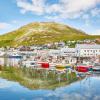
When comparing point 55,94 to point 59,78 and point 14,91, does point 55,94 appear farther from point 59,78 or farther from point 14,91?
point 59,78

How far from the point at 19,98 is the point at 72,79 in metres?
19.8

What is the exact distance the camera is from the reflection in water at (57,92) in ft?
138

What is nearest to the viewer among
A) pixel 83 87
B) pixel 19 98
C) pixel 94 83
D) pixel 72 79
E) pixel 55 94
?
pixel 19 98

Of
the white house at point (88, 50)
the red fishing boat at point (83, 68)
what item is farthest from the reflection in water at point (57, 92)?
the white house at point (88, 50)

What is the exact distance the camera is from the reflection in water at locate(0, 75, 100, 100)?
42000 millimetres

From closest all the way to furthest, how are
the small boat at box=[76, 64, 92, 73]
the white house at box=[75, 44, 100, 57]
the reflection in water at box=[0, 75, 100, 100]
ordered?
the reflection in water at box=[0, 75, 100, 100] → the small boat at box=[76, 64, 92, 73] → the white house at box=[75, 44, 100, 57]

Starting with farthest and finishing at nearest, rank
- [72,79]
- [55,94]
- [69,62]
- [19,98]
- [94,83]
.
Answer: [69,62] < [72,79] < [94,83] < [55,94] < [19,98]

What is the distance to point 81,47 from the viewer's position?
128 m

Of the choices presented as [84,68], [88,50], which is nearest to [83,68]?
[84,68]

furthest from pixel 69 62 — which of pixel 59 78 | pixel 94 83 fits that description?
pixel 94 83

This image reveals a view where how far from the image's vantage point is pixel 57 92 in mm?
46188

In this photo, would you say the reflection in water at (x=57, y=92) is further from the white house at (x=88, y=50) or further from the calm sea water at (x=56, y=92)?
the white house at (x=88, y=50)

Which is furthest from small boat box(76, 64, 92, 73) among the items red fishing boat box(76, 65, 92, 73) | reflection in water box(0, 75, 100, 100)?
reflection in water box(0, 75, 100, 100)

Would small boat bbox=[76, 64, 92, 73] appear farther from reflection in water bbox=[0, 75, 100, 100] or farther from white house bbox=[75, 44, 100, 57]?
white house bbox=[75, 44, 100, 57]
